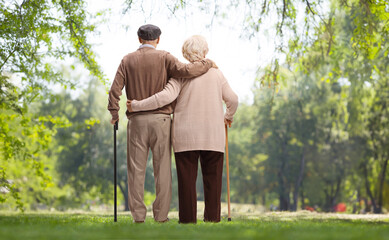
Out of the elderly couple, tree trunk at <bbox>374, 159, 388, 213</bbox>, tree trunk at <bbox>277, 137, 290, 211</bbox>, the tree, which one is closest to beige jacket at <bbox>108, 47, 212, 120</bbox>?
the elderly couple

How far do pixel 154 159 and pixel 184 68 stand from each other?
1073 mm

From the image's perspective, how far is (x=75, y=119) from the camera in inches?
1233

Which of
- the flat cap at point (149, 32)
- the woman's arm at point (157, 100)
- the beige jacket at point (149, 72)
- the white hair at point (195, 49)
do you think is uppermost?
the flat cap at point (149, 32)

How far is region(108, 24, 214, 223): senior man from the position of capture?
5.58m

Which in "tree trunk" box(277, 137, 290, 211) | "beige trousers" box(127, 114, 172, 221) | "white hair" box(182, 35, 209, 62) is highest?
"white hair" box(182, 35, 209, 62)

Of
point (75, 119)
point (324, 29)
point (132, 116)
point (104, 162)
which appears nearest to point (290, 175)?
point (104, 162)

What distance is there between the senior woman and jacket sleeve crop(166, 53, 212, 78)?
83mm

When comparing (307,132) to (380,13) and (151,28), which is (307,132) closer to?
(380,13)

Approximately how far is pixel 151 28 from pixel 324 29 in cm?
480

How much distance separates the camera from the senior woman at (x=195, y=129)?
18.1 feet

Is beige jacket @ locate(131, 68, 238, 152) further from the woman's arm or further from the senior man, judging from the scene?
the senior man

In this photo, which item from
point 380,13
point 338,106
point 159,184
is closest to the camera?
point 159,184

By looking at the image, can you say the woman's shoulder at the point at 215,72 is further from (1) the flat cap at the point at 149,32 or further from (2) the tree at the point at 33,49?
(2) the tree at the point at 33,49

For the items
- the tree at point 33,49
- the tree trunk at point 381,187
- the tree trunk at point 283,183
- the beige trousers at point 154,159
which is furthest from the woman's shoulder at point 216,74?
the tree trunk at point 283,183
